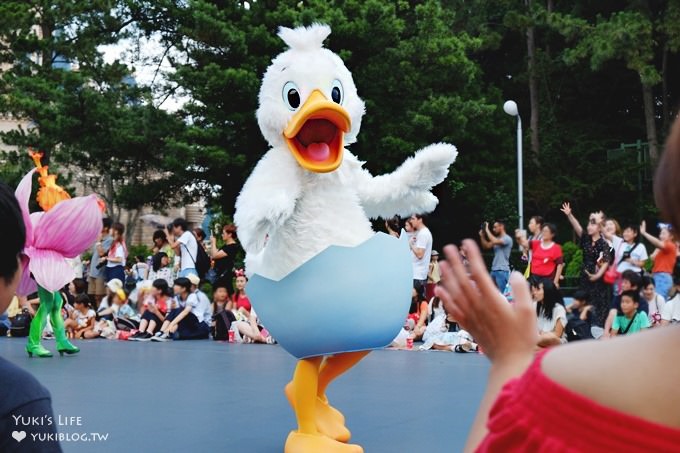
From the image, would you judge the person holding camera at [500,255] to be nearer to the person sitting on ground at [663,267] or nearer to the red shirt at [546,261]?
the red shirt at [546,261]

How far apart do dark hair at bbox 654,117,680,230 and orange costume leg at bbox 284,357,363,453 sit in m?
3.44

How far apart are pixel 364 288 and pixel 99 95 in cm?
1587

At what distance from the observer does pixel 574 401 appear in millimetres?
973

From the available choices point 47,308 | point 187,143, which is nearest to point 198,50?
point 187,143

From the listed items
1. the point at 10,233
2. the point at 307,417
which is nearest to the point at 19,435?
the point at 10,233

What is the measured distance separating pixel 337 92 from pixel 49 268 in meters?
3.88

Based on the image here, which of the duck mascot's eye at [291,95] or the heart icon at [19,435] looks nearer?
the heart icon at [19,435]

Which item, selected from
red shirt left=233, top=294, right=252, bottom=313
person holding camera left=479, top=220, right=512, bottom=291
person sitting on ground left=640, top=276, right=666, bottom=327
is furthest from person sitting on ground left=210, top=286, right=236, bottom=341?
person sitting on ground left=640, top=276, right=666, bottom=327

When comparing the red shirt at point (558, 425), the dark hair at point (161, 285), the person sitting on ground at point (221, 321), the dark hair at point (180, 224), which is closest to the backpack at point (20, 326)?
the dark hair at point (161, 285)

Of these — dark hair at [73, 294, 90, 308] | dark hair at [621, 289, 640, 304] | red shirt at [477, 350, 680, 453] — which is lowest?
dark hair at [73, 294, 90, 308]

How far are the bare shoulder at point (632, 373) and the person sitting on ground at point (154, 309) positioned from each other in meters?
10.9

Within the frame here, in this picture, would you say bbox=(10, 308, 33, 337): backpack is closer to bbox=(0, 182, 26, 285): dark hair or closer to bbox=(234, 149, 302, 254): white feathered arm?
bbox=(234, 149, 302, 254): white feathered arm

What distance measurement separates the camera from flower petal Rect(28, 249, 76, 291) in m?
7.68

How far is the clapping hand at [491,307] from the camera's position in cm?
119
